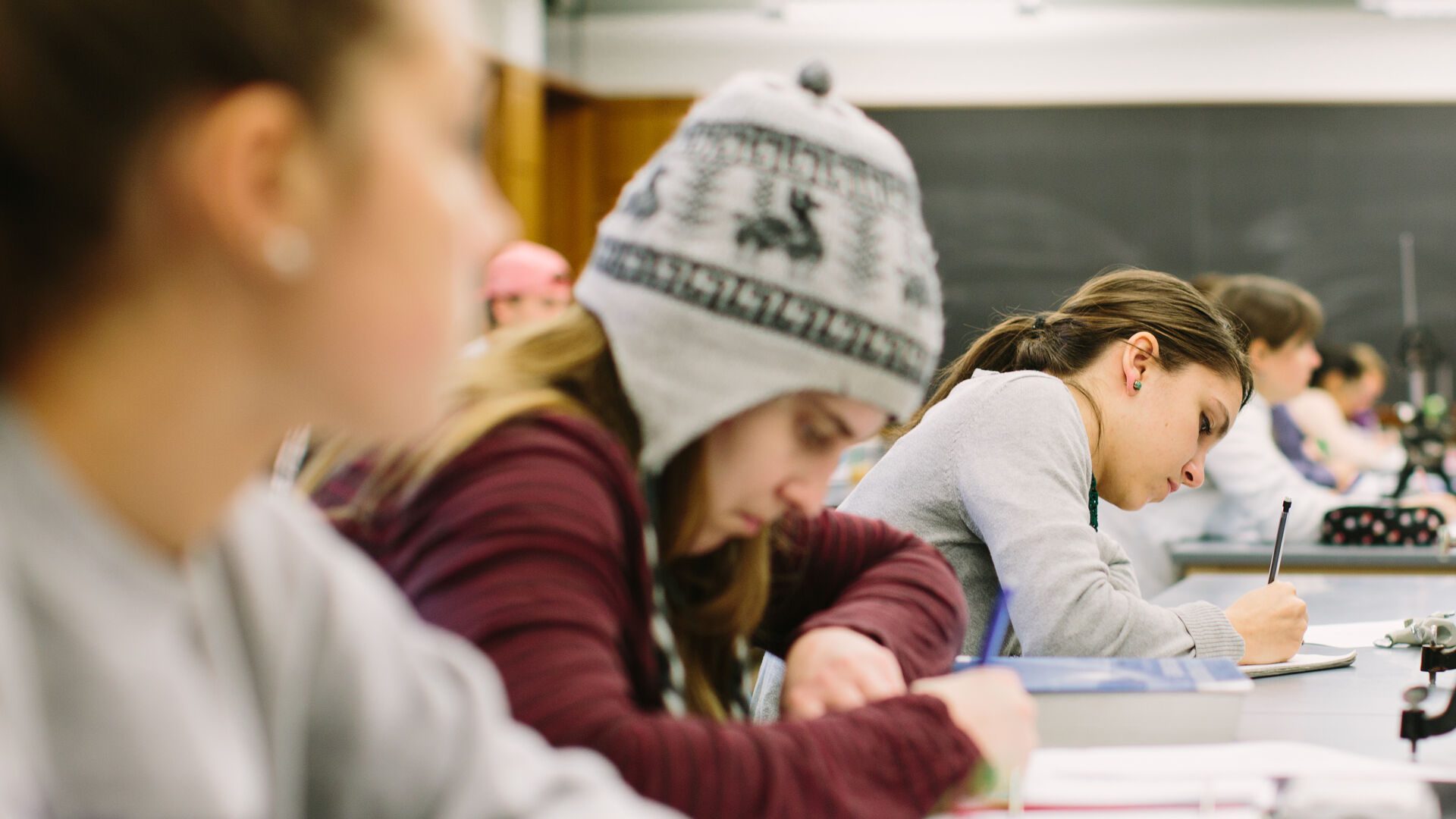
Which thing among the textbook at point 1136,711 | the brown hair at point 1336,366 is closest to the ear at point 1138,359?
the textbook at point 1136,711

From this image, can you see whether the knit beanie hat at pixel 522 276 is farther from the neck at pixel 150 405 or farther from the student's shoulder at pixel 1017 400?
the neck at pixel 150 405

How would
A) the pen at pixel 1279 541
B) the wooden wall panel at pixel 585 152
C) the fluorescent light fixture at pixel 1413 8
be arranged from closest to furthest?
the pen at pixel 1279 541, the fluorescent light fixture at pixel 1413 8, the wooden wall panel at pixel 585 152

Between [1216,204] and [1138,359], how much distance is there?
5.90m

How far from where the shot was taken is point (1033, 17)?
7.68 metres

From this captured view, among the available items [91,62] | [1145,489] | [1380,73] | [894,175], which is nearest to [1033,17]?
[1380,73]

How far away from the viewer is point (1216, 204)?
732cm

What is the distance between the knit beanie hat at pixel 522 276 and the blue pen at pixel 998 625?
2833 millimetres

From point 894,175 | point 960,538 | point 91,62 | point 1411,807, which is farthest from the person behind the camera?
point 960,538

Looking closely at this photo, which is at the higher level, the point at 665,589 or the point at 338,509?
the point at 338,509

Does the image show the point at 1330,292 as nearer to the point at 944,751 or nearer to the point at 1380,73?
the point at 1380,73

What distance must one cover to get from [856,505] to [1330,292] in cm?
639

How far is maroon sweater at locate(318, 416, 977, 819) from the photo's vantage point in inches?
28.6

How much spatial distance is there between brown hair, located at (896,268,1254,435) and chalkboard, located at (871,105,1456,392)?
531 cm

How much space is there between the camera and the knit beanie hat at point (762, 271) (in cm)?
88
